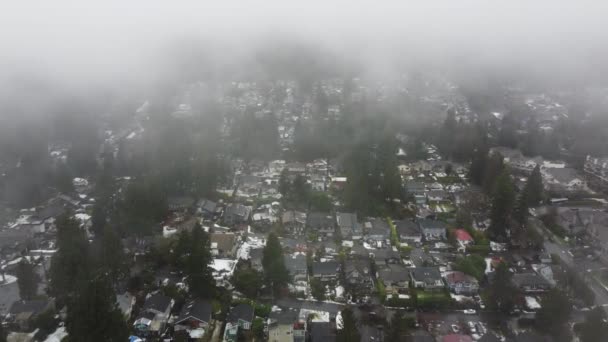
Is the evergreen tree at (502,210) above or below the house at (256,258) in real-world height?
above

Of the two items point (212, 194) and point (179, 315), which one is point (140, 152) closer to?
point (212, 194)

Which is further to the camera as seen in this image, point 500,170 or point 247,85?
point 247,85

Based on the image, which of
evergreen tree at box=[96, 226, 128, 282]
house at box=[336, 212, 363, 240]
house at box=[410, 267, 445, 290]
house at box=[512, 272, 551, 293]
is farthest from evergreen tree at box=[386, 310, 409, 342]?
evergreen tree at box=[96, 226, 128, 282]

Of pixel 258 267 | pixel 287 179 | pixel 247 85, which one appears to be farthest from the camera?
pixel 247 85

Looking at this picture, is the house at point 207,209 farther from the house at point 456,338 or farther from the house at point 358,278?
the house at point 456,338

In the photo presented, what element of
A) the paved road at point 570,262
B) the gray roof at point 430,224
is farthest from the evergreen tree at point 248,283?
the paved road at point 570,262

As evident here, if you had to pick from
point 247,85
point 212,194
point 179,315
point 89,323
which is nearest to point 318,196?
point 212,194

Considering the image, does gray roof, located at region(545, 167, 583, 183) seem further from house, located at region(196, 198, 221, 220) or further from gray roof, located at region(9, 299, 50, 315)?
gray roof, located at region(9, 299, 50, 315)
